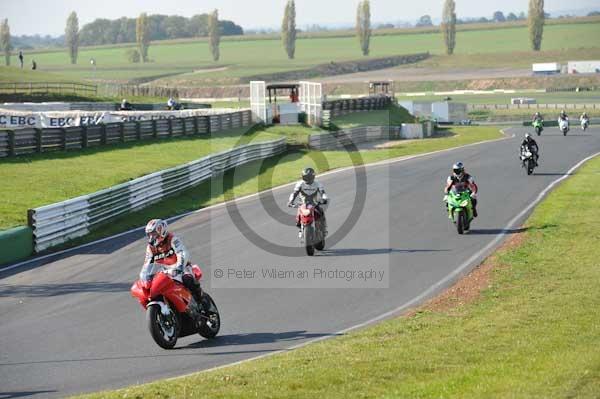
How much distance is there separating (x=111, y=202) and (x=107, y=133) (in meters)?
17.8

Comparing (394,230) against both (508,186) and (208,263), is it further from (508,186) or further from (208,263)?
(508,186)

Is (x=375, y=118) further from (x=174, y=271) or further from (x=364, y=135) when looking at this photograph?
(x=174, y=271)

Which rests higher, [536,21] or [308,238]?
[536,21]

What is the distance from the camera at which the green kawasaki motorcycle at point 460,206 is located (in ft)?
79.7

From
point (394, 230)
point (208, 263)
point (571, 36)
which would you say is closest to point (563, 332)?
point (208, 263)

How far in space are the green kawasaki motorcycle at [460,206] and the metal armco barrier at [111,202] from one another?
9260 millimetres

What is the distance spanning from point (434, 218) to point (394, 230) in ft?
8.04

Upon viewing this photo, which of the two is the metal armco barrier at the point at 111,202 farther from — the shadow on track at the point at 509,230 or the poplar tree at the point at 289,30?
the poplar tree at the point at 289,30

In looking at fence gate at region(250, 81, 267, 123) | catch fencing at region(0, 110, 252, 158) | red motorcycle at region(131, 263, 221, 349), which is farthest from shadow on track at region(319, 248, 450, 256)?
fence gate at region(250, 81, 267, 123)

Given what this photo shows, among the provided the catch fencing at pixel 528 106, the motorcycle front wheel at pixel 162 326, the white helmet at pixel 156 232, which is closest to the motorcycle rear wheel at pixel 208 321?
the motorcycle front wheel at pixel 162 326

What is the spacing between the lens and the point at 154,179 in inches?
1257

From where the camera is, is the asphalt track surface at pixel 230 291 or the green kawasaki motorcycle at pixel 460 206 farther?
the green kawasaki motorcycle at pixel 460 206

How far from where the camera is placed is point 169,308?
13.6 meters

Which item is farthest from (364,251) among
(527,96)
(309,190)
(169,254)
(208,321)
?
(527,96)
